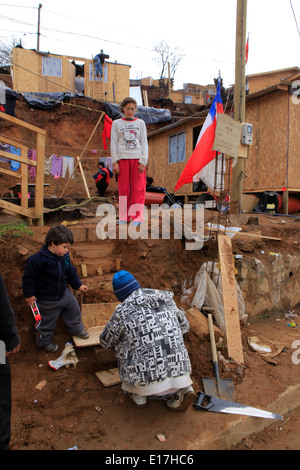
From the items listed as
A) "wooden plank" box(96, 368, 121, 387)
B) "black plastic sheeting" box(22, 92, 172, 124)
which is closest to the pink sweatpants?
"wooden plank" box(96, 368, 121, 387)

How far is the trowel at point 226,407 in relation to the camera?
2.66 m

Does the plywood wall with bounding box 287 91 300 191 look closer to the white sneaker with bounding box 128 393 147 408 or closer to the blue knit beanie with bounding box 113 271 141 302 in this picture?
the blue knit beanie with bounding box 113 271 141 302

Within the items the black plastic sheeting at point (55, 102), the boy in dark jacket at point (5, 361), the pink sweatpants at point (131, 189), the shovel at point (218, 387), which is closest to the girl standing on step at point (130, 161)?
the pink sweatpants at point (131, 189)

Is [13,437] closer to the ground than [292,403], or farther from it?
farther from it

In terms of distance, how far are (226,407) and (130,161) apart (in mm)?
3907

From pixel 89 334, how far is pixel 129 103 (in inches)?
143

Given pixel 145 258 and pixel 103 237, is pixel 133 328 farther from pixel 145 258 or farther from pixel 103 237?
pixel 103 237

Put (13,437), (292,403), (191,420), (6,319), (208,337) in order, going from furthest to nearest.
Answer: (208,337), (292,403), (191,420), (13,437), (6,319)

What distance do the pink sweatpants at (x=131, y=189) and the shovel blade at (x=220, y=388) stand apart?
2.83 meters

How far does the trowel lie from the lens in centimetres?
266

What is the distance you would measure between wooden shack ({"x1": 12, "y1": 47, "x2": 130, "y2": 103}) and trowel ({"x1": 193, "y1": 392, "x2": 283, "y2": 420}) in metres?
19.0

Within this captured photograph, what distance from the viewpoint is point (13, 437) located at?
89.3 inches

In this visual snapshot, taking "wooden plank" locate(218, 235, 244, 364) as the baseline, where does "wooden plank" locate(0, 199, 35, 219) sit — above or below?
above

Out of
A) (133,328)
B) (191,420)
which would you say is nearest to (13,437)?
(133,328)
